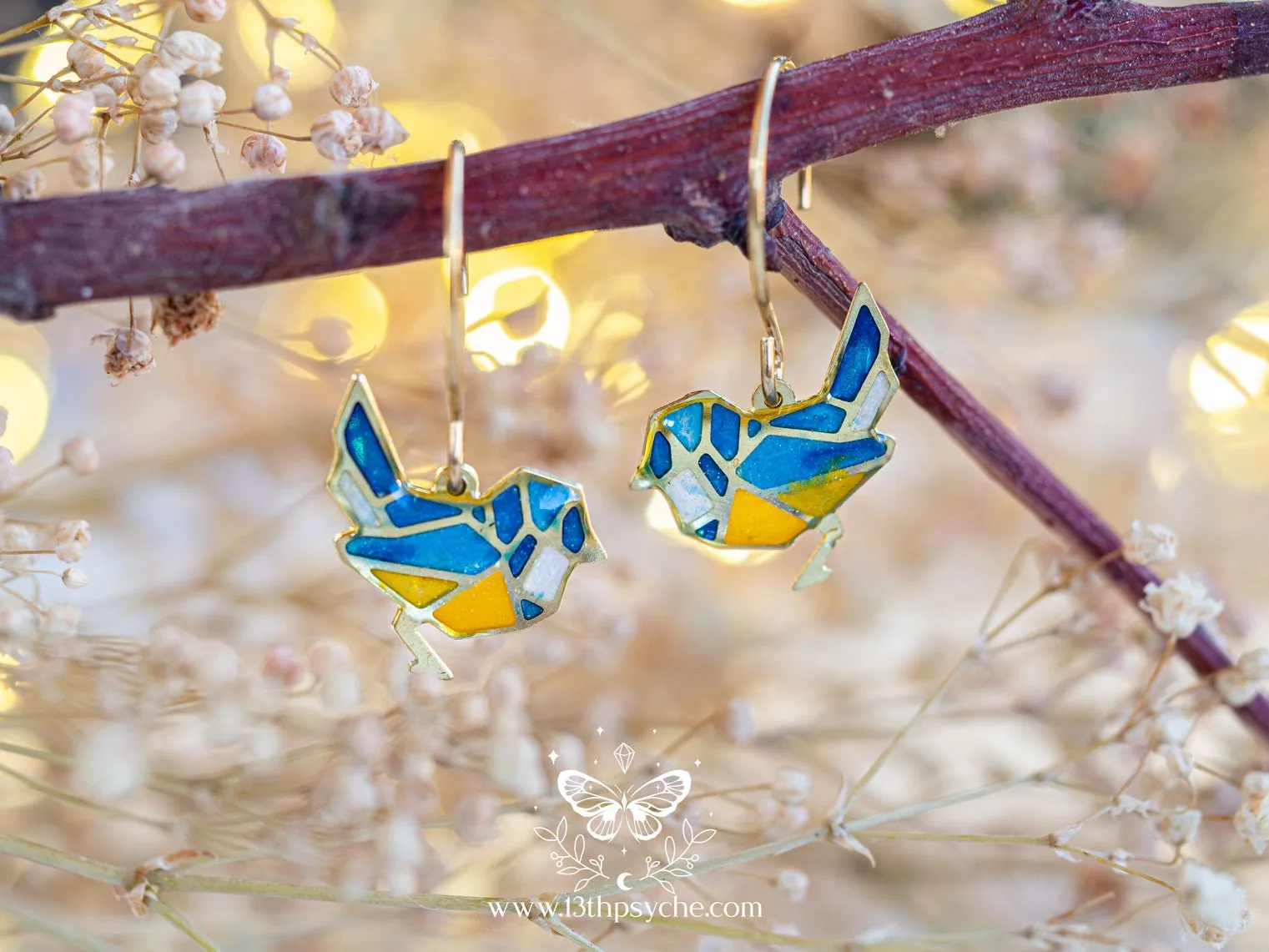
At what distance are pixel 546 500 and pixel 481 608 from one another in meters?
0.07

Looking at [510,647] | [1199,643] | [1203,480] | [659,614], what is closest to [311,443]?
[510,647]

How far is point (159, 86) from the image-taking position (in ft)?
1.56

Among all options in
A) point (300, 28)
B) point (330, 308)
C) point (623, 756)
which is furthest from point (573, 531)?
point (300, 28)

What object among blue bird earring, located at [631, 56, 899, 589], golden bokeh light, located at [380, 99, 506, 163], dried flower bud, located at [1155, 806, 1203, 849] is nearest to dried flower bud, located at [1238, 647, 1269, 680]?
dried flower bud, located at [1155, 806, 1203, 849]

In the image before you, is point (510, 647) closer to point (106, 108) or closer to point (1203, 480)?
point (106, 108)

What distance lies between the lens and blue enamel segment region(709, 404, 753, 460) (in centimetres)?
63

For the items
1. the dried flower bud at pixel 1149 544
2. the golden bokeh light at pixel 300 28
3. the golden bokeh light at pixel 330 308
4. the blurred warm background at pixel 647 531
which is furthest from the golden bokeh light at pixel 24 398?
the dried flower bud at pixel 1149 544

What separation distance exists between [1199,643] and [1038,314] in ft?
2.25

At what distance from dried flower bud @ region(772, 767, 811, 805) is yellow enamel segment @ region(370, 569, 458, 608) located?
0.23 m

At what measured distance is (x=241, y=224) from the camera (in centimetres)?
44

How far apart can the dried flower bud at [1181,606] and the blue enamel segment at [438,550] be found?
39 centimetres

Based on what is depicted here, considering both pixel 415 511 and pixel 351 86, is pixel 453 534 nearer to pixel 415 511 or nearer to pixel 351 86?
pixel 415 511

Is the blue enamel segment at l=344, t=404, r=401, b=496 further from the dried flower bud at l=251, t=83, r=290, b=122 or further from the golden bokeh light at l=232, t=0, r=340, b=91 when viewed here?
the golden bokeh light at l=232, t=0, r=340, b=91

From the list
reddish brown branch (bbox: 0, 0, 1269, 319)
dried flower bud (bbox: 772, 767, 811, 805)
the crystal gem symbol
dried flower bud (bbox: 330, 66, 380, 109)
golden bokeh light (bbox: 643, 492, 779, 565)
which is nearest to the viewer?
reddish brown branch (bbox: 0, 0, 1269, 319)
